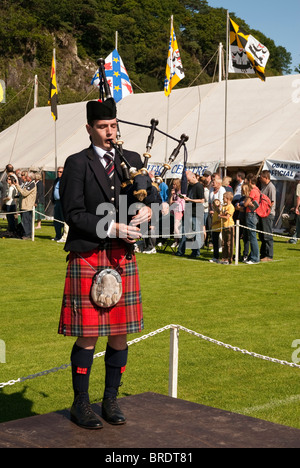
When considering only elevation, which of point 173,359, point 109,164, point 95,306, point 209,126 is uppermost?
point 209,126

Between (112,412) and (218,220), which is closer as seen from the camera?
(112,412)

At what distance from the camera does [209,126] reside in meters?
20.2

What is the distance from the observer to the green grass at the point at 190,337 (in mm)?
5125

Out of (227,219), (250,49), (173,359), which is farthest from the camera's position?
(250,49)

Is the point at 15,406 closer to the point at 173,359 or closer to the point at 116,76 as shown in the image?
the point at 173,359

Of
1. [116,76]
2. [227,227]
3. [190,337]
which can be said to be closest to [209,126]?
[116,76]

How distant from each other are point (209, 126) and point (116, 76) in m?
3.03

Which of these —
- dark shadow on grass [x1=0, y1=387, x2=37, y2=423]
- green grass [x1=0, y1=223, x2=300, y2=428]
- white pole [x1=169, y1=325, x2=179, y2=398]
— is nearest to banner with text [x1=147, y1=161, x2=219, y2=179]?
green grass [x1=0, y1=223, x2=300, y2=428]

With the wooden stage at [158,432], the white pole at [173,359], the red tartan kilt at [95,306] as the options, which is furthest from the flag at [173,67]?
the wooden stage at [158,432]

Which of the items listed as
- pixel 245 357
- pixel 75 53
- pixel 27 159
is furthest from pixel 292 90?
pixel 75 53

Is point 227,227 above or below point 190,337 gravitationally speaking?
above

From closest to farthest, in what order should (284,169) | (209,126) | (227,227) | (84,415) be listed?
(84,415), (227,227), (284,169), (209,126)

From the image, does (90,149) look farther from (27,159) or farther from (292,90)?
(27,159)
